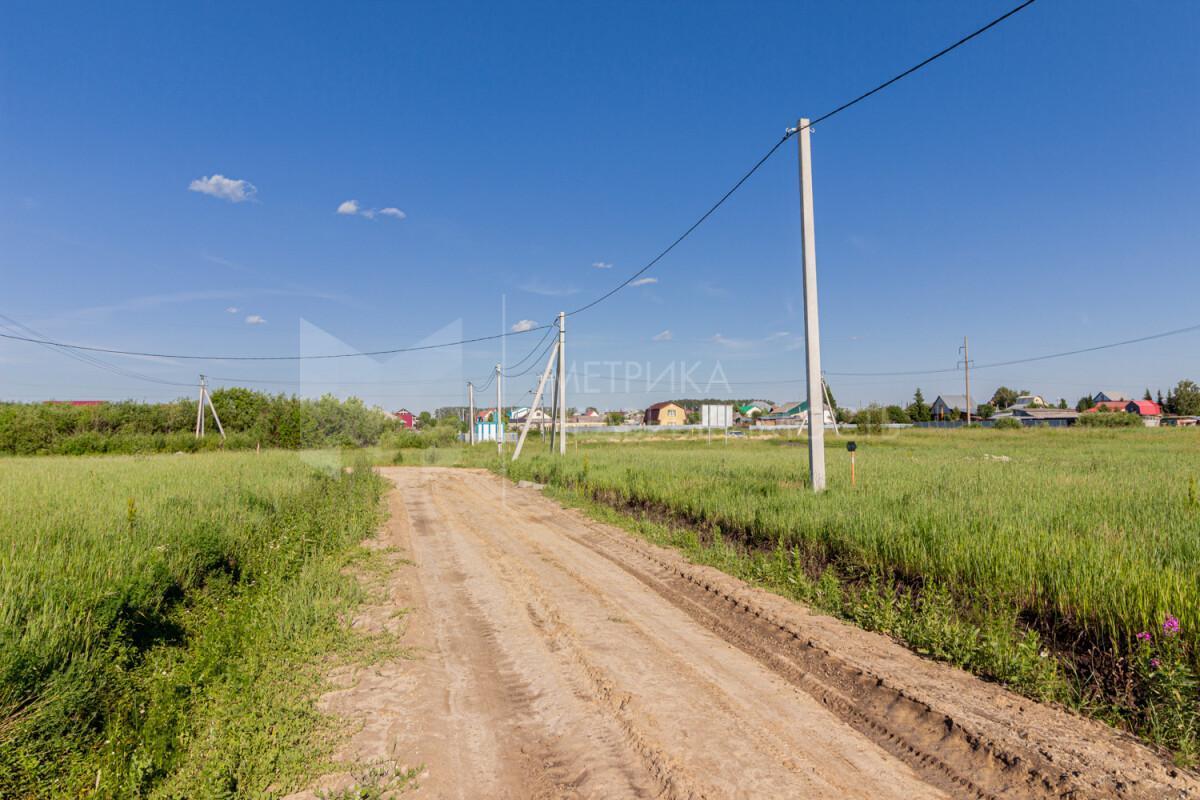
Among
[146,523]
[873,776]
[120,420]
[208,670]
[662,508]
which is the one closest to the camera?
[873,776]

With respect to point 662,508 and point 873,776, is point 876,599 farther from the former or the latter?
point 662,508

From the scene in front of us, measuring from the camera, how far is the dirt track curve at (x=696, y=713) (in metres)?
3.12

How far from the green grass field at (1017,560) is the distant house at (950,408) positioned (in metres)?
87.0

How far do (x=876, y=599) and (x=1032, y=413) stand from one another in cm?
9260

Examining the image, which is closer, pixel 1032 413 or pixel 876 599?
pixel 876 599

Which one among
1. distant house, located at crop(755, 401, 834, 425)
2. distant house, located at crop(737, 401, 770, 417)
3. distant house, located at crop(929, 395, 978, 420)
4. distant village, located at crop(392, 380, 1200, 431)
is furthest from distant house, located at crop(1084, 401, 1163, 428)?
distant house, located at crop(737, 401, 770, 417)

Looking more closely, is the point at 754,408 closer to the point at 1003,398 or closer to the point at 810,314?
the point at 1003,398

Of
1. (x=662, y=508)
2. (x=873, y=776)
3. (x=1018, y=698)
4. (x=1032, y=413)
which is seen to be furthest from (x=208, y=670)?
(x=1032, y=413)

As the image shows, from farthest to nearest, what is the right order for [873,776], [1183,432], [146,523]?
[1183,432]
[146,523]
[873,776]

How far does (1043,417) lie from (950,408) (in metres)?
15.9

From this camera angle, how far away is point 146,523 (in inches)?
285

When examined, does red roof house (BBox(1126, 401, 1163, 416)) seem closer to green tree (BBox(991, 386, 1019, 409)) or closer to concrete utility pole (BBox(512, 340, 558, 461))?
green tree (BBox(991, 386, 1019, 409))

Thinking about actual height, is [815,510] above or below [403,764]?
above

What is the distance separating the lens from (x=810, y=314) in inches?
417
